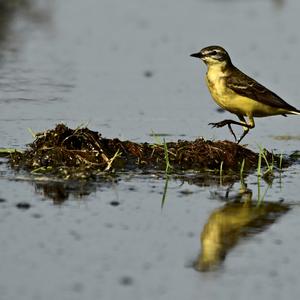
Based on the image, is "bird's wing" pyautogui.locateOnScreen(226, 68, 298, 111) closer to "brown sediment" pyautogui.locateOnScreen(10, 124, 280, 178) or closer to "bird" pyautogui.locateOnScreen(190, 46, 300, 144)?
"bird" pyautogui.locateOnScreen(190, 46, 300, 144)

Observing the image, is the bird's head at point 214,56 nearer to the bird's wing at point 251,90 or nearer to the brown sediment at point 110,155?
the bird's wing at point 251,90

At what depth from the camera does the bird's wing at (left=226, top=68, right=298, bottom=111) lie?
12859mm

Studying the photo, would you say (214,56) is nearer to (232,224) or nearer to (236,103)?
(236,103)

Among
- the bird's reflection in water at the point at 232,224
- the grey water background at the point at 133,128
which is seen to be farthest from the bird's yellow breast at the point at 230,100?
the bird's reflection in water at the point at 232,224

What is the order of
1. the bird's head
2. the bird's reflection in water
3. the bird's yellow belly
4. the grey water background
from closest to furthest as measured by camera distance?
the grey water background, the bird's reflection in water, the bird's yellow belly, the bird's head

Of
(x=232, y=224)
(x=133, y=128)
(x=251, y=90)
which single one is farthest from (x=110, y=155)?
(x=232, y=224)

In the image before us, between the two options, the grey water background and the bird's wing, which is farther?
the bird's wing

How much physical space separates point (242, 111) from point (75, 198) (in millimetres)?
3371

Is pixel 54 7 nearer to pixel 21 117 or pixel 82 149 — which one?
pixel 21 117

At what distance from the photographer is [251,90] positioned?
13.0 m

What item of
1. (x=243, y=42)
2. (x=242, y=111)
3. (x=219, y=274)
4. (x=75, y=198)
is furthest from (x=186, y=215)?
(x=243, y=42)

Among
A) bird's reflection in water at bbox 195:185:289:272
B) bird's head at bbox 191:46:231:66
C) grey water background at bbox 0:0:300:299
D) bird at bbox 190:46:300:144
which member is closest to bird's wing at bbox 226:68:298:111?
bird at bbox 190:46:300:144

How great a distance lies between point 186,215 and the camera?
9.91 metres

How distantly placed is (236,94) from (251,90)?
0.23 metres
